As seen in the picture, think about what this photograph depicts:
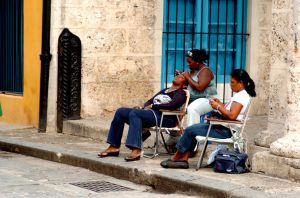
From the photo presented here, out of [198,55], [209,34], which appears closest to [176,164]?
[198,55]

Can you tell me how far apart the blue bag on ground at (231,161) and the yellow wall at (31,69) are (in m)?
5.42

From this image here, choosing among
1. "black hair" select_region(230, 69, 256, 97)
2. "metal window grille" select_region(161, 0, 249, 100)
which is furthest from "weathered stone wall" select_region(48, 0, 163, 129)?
"black hair" select_region(230, 69, 256, 97)

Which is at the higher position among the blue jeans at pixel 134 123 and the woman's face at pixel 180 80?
the woman's face at pixel 180 80

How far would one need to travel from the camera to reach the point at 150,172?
31.8 ft

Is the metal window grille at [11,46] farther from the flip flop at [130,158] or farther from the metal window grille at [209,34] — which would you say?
the flip flop at [130,158]

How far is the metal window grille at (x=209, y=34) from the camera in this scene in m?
14.3

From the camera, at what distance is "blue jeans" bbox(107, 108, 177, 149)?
34.2ft

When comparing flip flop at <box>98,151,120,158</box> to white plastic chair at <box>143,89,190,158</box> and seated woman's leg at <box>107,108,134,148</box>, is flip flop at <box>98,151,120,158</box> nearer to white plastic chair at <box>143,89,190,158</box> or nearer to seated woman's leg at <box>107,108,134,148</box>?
seated woman's leg at <box>107,108,134,148</box>

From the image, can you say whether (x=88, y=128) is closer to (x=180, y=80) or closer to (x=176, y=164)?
(x=180, y=80)

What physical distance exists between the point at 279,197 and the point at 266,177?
107cm

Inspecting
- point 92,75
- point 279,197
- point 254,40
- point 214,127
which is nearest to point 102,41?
point 92,75

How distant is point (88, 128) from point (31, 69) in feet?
6.93

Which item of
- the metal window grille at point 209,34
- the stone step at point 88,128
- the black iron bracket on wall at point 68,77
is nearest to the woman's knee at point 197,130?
the stone step at point 88,128

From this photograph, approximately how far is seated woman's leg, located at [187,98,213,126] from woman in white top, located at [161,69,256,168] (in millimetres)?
614
